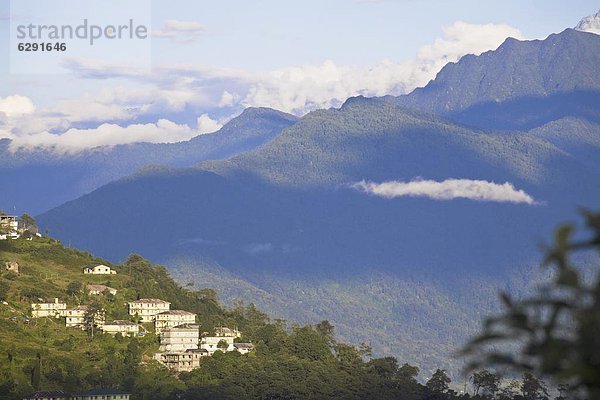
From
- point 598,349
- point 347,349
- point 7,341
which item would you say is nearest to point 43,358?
point 7,341

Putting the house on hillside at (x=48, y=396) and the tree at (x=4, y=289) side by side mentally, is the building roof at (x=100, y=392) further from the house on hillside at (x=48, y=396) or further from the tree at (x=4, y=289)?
the tree at (x=4, y=289)

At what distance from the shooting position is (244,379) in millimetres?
128750

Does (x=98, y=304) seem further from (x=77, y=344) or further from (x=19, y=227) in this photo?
(x=19, y=227)

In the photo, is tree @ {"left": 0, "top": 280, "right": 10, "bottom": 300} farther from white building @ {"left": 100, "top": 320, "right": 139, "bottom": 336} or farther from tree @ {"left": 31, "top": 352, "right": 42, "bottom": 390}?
tree @ {"left": 31, "top": 352, "right": 42, "bottom": 390}

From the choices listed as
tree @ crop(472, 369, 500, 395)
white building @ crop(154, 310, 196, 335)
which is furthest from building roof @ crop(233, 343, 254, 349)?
tree @ crop(472, 369, 500, 395)

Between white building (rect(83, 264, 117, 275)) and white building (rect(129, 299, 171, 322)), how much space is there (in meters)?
12.2

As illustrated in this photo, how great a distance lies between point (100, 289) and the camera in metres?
154

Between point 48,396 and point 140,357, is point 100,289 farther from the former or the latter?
point 48,396

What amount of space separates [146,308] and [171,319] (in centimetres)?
315

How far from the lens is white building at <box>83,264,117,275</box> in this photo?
163 metres

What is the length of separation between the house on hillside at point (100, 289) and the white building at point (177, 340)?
36.6ft

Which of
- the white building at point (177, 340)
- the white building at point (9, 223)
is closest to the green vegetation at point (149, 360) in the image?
the white building at point (177, 340)

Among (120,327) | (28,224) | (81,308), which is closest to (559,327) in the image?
(120,327)

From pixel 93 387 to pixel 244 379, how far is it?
1359cm
